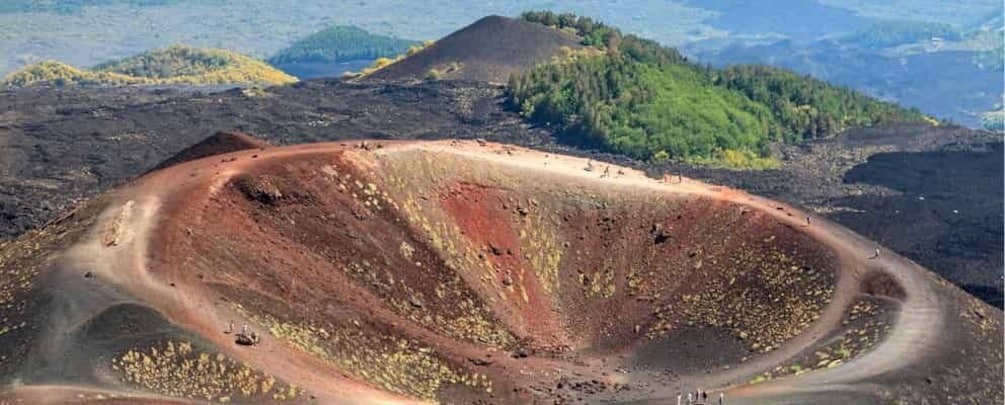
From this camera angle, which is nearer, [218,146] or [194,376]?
[194,376]

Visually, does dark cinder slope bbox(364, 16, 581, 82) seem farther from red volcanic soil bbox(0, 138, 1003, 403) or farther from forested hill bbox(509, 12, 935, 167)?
red volcanic soil bbox(0, 138, 1003, 403)

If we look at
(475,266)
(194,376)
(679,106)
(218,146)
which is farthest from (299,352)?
(679,106)

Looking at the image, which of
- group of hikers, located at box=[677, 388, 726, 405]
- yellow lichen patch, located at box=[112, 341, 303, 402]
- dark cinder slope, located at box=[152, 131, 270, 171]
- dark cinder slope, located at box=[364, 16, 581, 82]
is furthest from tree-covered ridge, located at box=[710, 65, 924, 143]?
yellow lichen patch, located at box=[112, 341, 303, 402]

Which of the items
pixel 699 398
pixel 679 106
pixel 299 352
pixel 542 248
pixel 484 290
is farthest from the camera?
pixel 679 106

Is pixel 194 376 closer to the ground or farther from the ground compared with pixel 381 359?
farther from the ground

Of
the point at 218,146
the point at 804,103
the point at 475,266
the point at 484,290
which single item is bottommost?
the point at 804,103

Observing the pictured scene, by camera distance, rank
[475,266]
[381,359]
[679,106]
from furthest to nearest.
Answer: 1. [679,106]
2. [475,266]
3. [381,359]

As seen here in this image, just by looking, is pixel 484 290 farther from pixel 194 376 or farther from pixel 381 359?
pixel 194 376
